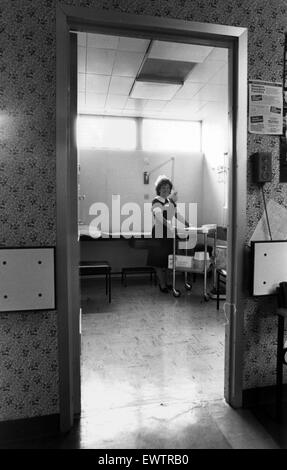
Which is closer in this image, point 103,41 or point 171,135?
point 103,41

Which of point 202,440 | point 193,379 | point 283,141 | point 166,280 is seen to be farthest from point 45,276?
point 166,280

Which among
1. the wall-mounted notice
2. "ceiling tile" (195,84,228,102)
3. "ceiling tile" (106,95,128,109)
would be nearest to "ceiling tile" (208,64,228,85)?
"ceiling tile" (195,84,228,102)

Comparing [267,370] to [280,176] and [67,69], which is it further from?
[67,69]

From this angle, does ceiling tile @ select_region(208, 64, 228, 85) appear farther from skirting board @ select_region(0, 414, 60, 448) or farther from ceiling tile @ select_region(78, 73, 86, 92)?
skirting board @ select_region(0, 414, 60, 448)

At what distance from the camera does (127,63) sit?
12.3 ft

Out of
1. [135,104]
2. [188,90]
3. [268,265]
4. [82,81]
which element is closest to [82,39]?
[82,81]

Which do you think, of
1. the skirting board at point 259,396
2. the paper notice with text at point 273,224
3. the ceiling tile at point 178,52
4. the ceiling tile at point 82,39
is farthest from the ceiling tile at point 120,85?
the skirting board at point 259,396

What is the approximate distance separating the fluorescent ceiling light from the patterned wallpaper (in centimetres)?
259

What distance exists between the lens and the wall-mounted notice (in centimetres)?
185

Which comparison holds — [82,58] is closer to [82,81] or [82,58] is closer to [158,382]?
[82,81]

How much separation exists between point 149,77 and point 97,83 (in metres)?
0.70

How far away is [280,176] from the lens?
1940 mm

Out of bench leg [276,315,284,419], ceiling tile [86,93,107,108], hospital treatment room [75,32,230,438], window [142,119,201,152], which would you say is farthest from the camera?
window [142,119,201,152]
